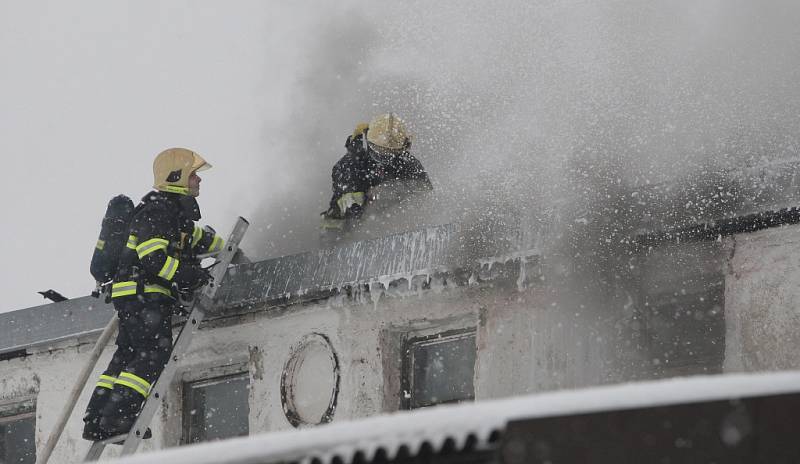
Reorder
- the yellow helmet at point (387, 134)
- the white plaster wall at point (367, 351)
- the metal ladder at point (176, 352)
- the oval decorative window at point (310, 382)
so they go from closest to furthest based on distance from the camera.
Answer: the white plaster wall at point (367, 351), the metal ladder at point (176, 352), the oval decorative window at point (310, 382), the yellow helmet at point (387, 134)

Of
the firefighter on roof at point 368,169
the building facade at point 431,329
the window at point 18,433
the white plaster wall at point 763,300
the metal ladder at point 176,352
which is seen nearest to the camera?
the white plaster wall at point 763,300

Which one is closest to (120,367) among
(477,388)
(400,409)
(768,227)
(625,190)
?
(400,409)

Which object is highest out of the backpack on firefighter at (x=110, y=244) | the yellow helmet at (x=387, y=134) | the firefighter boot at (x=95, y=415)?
the yellow helmet at (x=387, y=134)

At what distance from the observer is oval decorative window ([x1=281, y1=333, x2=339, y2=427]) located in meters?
7.64

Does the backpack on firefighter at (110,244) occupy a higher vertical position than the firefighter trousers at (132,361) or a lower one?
higher

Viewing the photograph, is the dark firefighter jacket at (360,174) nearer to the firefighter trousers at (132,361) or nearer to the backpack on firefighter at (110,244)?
the backpack on firefighter at (110,244)

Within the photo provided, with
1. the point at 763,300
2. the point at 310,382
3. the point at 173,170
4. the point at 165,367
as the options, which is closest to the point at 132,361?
the point at 165,367

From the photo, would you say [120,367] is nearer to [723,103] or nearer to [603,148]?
[603,148]

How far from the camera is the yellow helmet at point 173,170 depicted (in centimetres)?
824

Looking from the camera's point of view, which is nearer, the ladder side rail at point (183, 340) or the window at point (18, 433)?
the ladder side rail at point (183, 340)

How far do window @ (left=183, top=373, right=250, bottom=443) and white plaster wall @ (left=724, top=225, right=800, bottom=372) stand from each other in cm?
318

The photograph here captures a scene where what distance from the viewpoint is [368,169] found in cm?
993

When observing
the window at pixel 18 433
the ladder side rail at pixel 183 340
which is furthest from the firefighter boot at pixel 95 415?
the window at pixel 18 433

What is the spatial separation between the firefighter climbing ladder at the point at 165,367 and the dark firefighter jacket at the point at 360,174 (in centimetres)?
149
